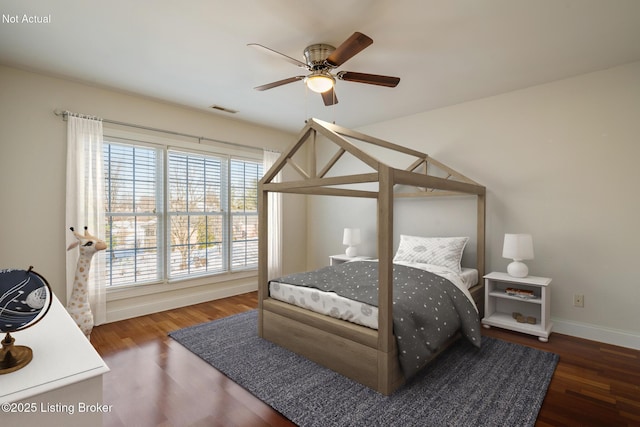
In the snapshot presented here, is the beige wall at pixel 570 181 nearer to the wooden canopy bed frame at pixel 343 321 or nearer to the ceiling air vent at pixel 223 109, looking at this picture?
the wooden canopy bed frame at pixel 343 321

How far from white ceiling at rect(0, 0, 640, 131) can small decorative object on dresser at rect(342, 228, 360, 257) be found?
73.1 inches

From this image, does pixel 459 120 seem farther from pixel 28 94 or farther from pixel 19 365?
pixel 28 94

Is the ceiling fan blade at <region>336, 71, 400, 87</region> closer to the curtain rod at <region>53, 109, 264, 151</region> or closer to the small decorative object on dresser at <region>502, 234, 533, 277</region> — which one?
the small decorative object on dresser at <region>502, 234, 533, 277</region>

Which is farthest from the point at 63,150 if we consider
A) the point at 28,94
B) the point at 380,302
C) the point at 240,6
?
the point at 380,302

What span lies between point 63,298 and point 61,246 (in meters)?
0.52

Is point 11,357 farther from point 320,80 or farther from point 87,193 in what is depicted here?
point 87,193

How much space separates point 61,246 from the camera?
310 cm

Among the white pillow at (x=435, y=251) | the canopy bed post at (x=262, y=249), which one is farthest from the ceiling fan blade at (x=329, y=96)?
the white pillow at (x=435, y=251)

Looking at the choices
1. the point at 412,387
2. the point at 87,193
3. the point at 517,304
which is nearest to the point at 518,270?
the point at 517,304

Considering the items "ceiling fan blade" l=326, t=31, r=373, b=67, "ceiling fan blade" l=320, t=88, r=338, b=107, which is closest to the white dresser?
"ceiling fan blade" l=326, t=31, r=373, b=67

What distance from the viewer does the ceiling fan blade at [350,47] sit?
1.85m

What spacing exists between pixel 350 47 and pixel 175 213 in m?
2.97

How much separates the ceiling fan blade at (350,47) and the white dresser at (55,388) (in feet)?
6.39

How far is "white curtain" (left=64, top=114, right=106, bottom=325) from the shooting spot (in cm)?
309
